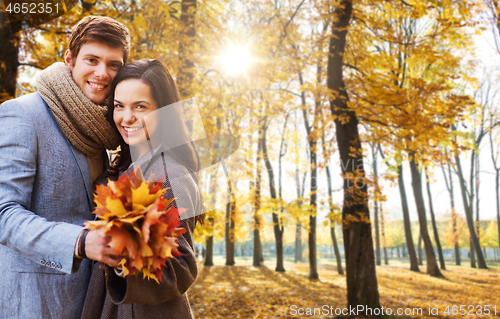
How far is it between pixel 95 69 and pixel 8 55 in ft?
12.3

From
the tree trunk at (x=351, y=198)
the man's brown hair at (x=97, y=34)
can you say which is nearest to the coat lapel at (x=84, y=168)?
the man's brown hair at (x=97, y=34)

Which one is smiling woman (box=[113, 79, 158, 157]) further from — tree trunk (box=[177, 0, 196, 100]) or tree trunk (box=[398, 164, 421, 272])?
tree trunk (box=[398, 164, 421, 272])

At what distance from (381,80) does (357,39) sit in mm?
2109

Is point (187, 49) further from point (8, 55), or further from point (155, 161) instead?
point (155, 161)

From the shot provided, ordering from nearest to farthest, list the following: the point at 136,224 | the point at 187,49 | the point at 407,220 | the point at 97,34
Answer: the point at 136,224, the point at 97,34, the point at 187,49, the point at 407,220

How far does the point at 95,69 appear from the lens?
171 centimetres

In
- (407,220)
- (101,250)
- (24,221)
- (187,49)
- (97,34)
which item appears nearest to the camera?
(101,250)

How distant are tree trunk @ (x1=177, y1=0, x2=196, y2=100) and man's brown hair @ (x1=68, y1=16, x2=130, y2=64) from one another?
13.7ft

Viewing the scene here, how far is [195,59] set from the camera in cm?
652

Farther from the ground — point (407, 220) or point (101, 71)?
point (101, 71)

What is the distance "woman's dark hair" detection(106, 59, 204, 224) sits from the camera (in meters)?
1.63

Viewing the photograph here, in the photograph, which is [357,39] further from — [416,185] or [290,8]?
[416,185]

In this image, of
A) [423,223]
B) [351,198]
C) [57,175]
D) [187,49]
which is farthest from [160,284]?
[423,223]

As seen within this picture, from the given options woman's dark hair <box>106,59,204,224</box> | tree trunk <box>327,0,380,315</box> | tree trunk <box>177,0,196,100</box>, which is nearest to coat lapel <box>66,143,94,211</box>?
woman's dark hair <box>106,59,204,224</box>
